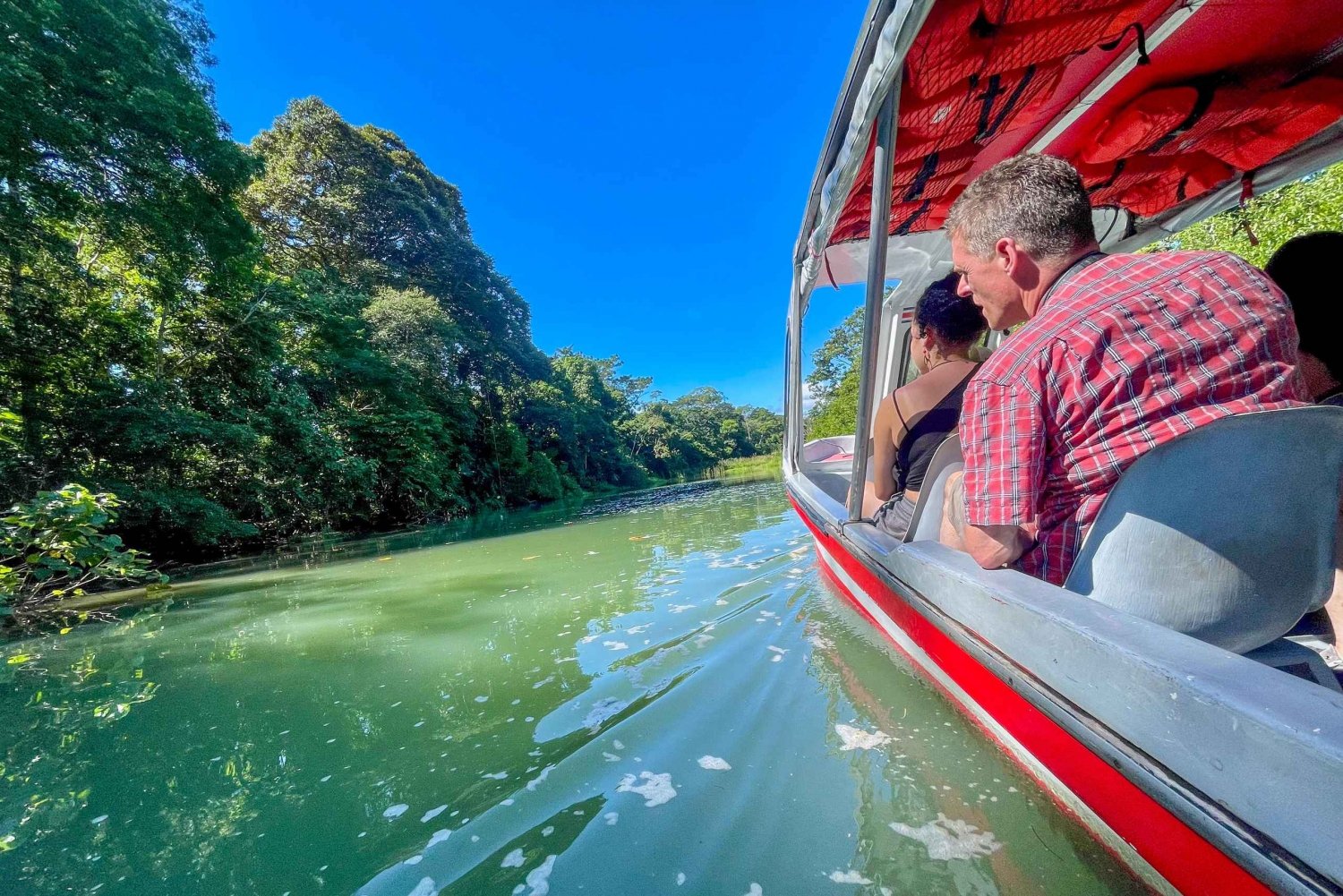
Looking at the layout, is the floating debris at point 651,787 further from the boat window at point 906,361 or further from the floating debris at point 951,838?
the boat window at point 906,361

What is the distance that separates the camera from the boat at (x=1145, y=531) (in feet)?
1.79

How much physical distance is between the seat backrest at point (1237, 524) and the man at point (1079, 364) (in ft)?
0.26

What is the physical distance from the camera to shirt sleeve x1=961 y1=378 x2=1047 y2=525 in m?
0.96

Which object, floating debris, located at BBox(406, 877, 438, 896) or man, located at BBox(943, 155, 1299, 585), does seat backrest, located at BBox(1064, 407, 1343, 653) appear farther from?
floating debris, located at BBox(406, 877, 438, 896)

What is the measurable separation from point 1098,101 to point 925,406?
169 cm

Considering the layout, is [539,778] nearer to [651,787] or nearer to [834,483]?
[651,787]

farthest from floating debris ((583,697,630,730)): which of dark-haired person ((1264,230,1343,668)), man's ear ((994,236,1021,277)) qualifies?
dark-haired person ((1264,230,1343,668))

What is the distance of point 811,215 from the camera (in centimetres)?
221

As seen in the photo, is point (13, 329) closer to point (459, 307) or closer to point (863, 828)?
point (863, 828)

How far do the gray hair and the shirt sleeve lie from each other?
405 mm

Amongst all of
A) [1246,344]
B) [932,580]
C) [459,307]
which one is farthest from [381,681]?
[459,307]

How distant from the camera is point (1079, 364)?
92 centimetres

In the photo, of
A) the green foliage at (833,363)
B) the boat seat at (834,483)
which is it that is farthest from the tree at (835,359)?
the boat seat at (834,483)

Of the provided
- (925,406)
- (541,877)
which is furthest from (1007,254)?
(541,877)
